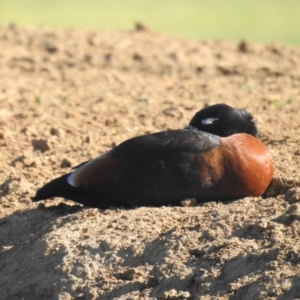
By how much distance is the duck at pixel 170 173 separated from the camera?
653 cm

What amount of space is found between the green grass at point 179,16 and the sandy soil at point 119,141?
24.5 ft

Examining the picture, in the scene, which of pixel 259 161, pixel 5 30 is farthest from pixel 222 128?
pixel 5 30

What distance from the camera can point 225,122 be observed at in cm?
756

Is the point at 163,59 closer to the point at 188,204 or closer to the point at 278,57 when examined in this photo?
the point at 278,57

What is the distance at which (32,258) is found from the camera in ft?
20.0

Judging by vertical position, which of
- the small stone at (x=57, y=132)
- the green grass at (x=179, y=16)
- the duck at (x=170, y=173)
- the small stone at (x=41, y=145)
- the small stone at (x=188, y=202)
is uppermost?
the duck at (x=170, y=173)

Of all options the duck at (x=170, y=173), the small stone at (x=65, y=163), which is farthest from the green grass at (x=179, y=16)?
the duck at (x=170, y=173)

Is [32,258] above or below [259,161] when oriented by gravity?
below

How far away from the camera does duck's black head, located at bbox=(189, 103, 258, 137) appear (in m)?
7.55

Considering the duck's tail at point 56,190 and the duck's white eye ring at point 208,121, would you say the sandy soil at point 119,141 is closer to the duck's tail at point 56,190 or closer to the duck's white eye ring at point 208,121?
the duck's tail at point 56,190

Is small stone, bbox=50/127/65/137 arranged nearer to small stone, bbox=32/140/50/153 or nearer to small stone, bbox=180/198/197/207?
small stone, bbox=32/140/50/153

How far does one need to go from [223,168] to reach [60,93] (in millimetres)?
4541

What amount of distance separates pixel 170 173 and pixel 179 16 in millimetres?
19248

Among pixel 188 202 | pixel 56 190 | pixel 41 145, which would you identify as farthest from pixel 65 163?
pixel 188 202
